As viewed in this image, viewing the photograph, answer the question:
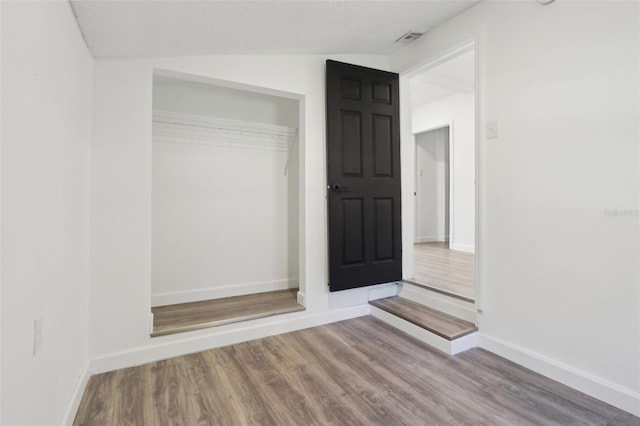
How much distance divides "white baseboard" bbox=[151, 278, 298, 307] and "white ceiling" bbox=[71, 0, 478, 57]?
194 cm

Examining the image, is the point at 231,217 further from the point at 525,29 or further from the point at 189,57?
the point at 525,29

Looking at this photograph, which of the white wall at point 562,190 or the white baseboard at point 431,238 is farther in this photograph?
the white baseboard at point 431,238

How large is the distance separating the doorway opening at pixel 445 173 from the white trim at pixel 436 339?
32 cm

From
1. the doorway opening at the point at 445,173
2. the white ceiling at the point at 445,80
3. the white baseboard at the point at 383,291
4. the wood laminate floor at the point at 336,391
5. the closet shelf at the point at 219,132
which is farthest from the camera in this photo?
the white ceiling at the point at 445,80

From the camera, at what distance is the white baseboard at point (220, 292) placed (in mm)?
2684

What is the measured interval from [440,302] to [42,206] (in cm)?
261

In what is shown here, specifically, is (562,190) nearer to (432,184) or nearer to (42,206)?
(42,206)

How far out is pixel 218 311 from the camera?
2488 mm

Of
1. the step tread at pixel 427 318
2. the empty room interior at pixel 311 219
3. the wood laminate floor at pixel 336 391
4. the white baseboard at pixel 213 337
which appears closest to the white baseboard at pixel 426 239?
the empty room interior at pixel 311 219

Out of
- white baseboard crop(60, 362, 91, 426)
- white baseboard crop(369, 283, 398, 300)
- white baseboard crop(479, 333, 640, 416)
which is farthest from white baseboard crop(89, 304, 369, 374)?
white baseboard crop(479, 333, 640, 416)

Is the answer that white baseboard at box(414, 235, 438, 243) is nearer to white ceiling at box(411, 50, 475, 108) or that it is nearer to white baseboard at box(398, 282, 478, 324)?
white ceiling at box(411, 50, 475, 108)

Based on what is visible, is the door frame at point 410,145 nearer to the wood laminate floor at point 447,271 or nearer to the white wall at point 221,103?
the wood laminate floor at point 447,271

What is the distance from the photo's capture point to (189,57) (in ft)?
7.00

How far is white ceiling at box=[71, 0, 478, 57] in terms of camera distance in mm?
1514
